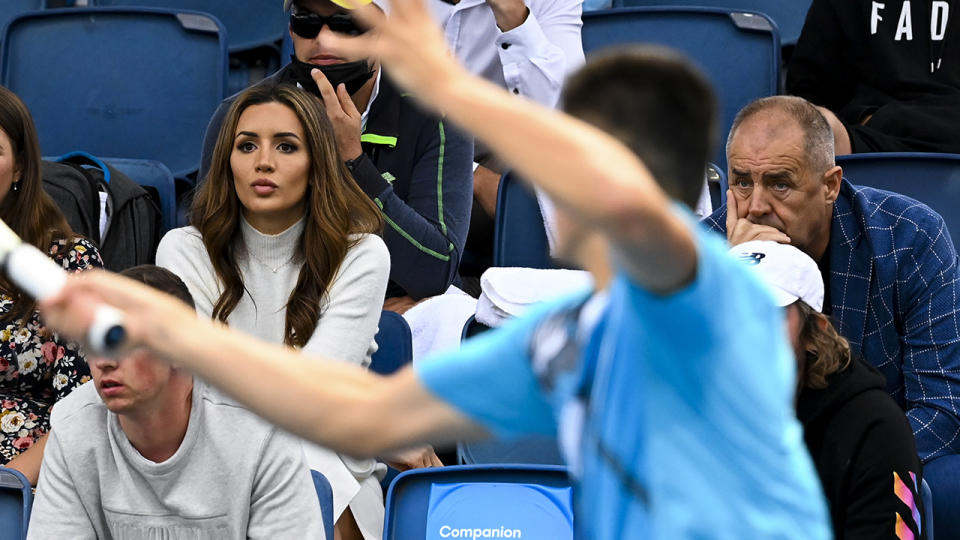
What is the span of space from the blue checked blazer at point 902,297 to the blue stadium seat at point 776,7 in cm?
227

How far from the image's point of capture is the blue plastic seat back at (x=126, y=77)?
214 inches

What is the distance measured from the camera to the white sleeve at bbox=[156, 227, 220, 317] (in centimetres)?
391

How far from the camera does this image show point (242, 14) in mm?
6250

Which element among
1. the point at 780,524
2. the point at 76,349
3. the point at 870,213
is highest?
the point at 780,524

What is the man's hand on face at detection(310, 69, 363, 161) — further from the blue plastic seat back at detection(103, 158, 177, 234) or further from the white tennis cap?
the white tennis cap

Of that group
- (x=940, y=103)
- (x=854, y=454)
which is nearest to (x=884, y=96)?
(x=940, y=103)

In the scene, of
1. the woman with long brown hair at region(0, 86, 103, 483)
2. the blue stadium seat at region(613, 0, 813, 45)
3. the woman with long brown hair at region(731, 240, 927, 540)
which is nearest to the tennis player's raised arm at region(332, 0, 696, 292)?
the woman with long brown hair at region(731, 240, 927, 540)

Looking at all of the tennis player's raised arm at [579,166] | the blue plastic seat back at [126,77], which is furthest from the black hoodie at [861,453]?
the blue plastic seat back at [126,77]

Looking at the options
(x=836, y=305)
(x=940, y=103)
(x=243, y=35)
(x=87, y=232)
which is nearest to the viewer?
(x=836, y=305)

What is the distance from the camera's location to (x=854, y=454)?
3.02 meters

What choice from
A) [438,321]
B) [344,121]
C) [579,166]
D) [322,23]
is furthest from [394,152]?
[579,166]

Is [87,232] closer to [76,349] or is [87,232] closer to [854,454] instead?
[76,349]

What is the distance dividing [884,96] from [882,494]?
102 inches

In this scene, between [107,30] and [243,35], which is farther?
[243,35]
